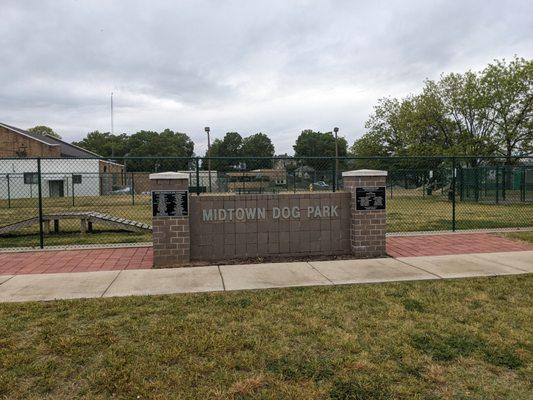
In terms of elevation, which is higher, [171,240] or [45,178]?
[45,178]

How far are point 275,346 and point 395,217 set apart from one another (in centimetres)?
1320

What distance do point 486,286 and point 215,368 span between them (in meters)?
4.28

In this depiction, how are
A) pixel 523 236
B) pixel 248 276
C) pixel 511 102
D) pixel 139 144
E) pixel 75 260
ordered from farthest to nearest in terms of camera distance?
pixel 139 144 → pixel 511 102 → pixel 523 236 → pixel 75 260 → pixel 248 276

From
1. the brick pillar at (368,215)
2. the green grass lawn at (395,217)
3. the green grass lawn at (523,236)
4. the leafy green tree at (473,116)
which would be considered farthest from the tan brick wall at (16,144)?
the green grass lawn at (523,236)

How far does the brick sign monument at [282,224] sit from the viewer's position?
26.1 feet

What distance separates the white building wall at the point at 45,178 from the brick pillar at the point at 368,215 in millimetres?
16394

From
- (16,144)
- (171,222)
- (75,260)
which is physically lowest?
(75,260)

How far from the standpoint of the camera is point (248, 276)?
265 inches

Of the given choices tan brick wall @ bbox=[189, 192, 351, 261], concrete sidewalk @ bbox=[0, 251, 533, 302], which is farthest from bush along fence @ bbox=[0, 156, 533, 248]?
concrete sidewalk @ bbox=[0, 251, 533, 302]

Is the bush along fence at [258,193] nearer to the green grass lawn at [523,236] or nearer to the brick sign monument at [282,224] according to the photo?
the brick sign monument at [282,224]

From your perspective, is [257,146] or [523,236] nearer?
[523,236]

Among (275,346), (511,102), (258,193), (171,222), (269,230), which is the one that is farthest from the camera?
(511,102)

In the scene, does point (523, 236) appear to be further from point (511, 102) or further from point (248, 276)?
point (511, 102)

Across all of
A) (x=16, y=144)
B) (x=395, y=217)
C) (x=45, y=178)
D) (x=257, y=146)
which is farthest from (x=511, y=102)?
(x=257, y=146)
